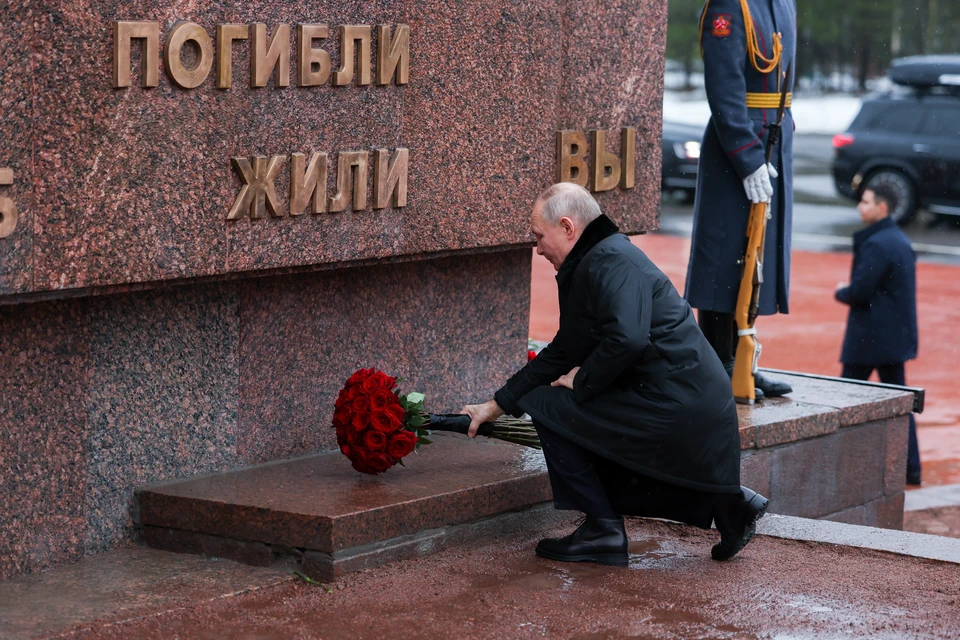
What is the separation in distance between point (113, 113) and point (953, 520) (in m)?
4.39

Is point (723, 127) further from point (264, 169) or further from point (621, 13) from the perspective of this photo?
point (264, 169)

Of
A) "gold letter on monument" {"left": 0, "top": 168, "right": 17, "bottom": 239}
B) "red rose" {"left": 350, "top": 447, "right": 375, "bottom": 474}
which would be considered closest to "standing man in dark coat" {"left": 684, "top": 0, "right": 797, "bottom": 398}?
"red rose" {"left": 350, "top": 447, "right": 375, "bottom": 474}

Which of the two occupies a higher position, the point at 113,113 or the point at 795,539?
the point at 113,113

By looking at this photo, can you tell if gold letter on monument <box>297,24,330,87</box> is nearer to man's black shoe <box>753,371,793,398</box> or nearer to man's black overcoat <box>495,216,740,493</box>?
man's black overcoat <box>495,216,740,493</box>

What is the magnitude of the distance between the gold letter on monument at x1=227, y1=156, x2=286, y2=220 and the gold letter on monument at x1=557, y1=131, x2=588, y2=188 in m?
1.44

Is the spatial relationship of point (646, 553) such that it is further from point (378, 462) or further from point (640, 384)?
point (378, 462)

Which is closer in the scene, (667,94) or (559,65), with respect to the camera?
(559,65)

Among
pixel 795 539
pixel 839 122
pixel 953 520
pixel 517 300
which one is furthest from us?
pixel 839 122

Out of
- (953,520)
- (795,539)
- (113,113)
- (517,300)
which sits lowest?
(953,520)

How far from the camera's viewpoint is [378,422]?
4668mm

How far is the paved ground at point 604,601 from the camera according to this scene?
13.3 feet

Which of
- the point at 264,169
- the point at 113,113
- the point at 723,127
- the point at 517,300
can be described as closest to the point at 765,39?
the point at 723,127

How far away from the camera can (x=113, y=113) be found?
424cm

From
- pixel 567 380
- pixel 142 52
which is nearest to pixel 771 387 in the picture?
pixel 567 380
